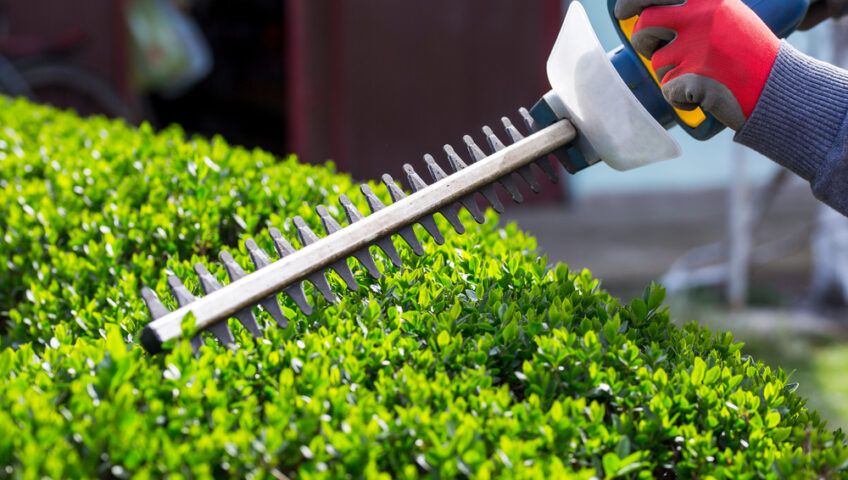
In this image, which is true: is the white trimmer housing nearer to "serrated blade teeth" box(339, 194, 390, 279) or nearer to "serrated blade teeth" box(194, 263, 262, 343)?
"serrated blade teeth" box(339, 194, 390, 279)

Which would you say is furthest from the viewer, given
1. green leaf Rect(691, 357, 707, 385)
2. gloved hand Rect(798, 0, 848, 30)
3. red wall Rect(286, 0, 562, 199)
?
red wall Rect(286, 0, 562, 199)

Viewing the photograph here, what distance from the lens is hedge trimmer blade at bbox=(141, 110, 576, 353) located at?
61.8 inches

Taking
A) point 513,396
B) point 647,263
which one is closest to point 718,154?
point 647,263

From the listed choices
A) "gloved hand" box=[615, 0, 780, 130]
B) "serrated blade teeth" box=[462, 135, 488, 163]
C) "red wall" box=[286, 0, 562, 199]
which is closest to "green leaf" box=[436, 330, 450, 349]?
"serrated blade teeth" box=[462, 135, 488, 163]

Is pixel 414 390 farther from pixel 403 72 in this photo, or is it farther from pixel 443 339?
pixel 403 72

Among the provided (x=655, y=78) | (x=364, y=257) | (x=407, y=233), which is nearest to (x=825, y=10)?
(x=655, y=78)

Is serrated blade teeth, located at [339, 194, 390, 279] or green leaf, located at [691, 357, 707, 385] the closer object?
green leaf, located at [691, 357, 707, 385]

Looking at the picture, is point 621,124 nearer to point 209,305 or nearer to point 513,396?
point 513,396

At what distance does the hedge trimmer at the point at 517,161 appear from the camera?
164 centimetres

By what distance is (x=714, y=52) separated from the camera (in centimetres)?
172

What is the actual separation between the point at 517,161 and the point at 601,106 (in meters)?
0.24

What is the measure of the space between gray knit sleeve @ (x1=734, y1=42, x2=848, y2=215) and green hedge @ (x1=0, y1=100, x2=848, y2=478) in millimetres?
424

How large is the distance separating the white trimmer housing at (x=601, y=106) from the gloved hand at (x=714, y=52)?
0.37 feet

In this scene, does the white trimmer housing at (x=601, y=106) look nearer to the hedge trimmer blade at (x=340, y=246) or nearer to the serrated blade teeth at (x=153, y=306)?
the hedge trimmer blade at (x=340, y=246)
